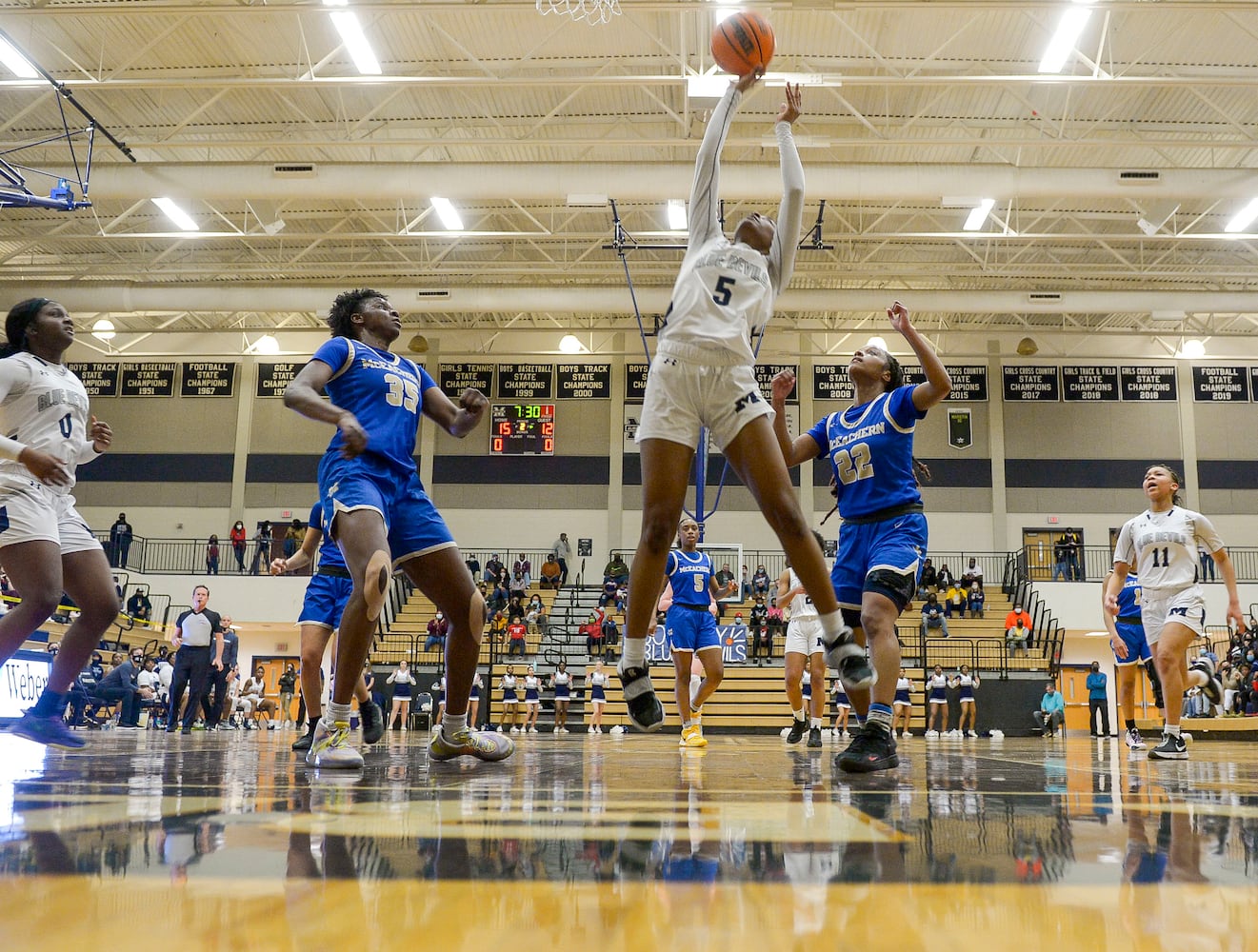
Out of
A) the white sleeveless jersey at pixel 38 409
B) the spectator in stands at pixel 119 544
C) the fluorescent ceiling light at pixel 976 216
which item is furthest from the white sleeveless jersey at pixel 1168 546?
the spectator in stands at pixel 119 544

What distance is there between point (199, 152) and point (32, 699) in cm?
1236

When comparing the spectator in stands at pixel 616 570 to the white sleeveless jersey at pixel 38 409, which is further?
the spectator in stands at pixel 616 570

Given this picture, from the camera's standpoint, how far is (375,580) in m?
3.29

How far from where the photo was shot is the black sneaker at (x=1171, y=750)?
19.4 ft

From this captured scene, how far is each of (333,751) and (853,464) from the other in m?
2.34

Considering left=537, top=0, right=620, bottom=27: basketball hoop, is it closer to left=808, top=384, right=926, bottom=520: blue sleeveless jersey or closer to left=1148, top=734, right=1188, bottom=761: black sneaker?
left=808, top=384, right=926, bottom=520: blue sleeveless jersey

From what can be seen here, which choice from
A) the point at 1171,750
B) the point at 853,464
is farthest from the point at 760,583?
the point at 853,464

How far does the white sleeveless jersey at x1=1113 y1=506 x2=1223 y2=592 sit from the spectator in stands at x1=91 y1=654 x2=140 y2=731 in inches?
486

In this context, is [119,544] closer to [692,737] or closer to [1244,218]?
[692,737]

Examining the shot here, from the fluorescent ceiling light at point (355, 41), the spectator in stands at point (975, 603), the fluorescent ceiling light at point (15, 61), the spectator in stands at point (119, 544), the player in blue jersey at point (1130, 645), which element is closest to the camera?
the player in blue jersey at point (1130, 645)

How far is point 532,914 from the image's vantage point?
3.14ft

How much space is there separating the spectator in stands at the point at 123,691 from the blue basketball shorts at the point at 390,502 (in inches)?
453

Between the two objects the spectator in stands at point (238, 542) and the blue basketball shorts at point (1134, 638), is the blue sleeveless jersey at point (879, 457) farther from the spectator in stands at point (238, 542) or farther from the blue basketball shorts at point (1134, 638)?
the spectator in stands at point (238, 542)

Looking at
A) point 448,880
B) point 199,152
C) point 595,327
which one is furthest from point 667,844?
point 595,327
